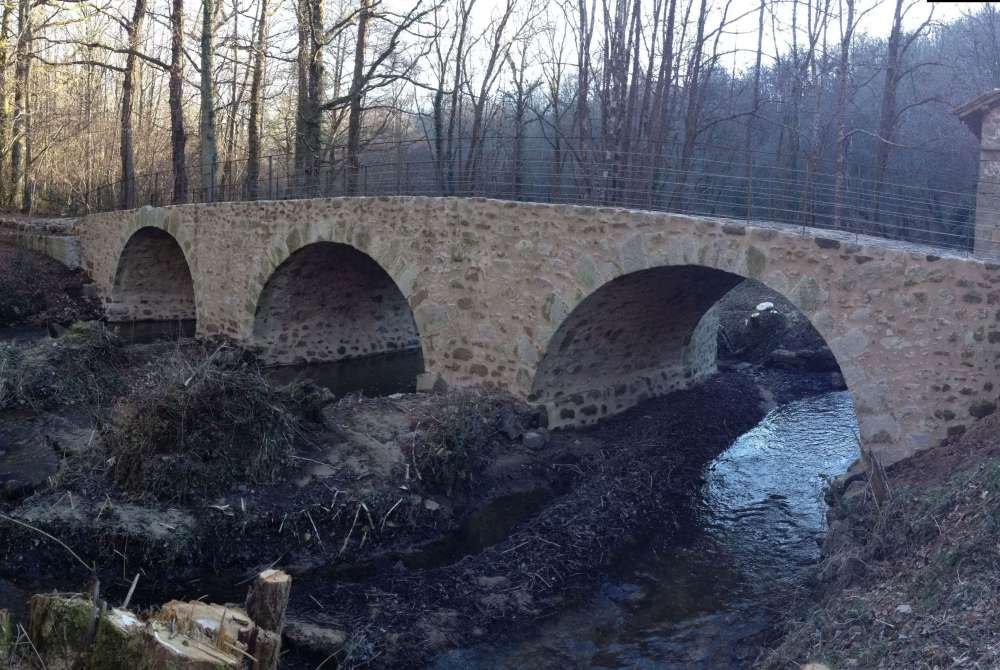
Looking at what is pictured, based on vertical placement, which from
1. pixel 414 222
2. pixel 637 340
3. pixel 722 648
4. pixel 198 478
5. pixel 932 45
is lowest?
pixel 722 648

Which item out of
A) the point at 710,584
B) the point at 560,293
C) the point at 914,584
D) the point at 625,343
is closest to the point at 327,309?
the point at 625,343

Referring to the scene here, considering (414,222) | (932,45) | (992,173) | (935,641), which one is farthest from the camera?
(932,45)

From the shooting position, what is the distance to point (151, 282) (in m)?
20.6

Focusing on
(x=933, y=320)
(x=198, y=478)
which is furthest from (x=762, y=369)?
(x=198, y=478)

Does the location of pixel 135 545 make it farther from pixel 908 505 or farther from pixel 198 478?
pixel 908 505

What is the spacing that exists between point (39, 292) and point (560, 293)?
14425 mm

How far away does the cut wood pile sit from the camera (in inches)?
163

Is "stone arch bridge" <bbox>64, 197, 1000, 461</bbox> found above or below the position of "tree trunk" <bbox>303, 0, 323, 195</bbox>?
below

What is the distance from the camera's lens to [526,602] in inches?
286

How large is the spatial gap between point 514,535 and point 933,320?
15.0 feet

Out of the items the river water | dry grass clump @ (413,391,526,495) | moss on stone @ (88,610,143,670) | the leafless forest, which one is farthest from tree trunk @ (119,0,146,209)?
moss on stone @ (88,610,143,670)

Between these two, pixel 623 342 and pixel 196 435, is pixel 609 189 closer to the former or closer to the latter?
pixel 623 342

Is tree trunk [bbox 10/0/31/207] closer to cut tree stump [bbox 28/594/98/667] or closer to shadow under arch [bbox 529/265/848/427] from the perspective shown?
shadow under arch [bbox 529/265/848/427]

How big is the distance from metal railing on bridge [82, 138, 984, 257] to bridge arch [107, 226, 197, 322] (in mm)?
1114
